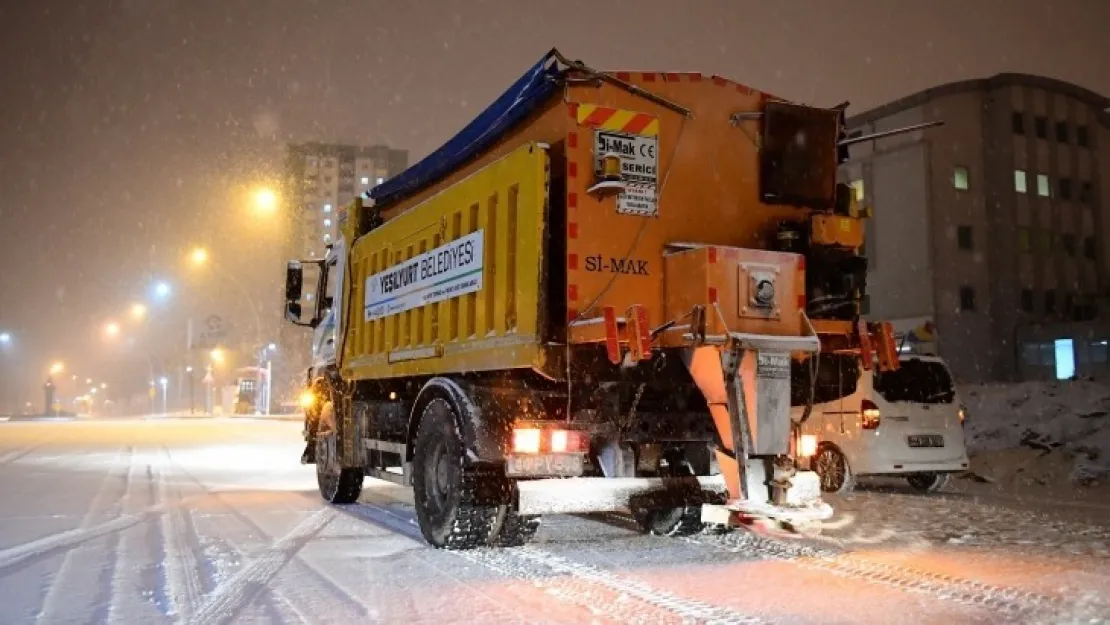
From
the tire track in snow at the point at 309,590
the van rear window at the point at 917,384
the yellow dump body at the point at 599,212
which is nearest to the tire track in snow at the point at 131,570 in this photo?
the tire track in snow at the point at 309,590

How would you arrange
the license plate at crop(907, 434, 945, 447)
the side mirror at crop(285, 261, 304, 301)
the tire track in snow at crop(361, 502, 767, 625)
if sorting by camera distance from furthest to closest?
1. the side mirror at crop(285, 261, 304, 301)
2. the license plate at crop(907, 434, 945, 447)
3. the tire track in snow at crop(361, 502, 767, 625)

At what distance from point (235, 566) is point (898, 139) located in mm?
39678

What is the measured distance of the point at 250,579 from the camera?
6.16m

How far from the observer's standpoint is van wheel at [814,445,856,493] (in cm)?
1100

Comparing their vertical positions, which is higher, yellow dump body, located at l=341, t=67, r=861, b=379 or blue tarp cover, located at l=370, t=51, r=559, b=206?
blue tarp cover, located at l=370, t=51, r=559, b=206

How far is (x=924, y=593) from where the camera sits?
18.5 ft

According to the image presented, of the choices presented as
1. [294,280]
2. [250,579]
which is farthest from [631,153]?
[294,280]

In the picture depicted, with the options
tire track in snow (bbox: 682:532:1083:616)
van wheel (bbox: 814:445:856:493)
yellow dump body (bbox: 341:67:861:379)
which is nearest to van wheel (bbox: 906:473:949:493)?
van wheel (bbox: 814:445:856:493)

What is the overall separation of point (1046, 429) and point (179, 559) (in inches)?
504

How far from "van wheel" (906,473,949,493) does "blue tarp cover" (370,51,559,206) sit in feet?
23.8

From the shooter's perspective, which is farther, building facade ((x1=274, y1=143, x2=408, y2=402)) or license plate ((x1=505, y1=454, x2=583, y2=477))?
building facade ((x1=274, y1=143, x2=408, y2=402))

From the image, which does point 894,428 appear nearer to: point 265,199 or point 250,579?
point 250,579

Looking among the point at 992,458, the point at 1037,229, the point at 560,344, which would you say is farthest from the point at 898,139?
the point at 560,344

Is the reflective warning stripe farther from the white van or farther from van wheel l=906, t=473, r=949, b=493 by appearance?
van wheel l=906, t=473, r=949, b=493
